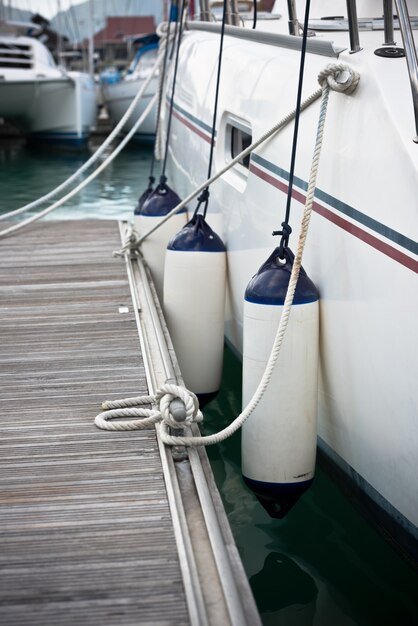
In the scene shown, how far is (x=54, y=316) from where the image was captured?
456 cm

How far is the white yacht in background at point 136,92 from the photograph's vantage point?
1925cm

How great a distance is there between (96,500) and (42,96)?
54.4 ft

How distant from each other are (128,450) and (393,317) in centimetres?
106

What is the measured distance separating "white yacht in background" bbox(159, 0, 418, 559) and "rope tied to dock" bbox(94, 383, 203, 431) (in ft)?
1.82

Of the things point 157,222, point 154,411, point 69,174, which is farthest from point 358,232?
point 69,174

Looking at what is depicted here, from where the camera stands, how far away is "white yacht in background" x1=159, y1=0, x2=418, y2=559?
266 centimetres

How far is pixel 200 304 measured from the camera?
4277 mm

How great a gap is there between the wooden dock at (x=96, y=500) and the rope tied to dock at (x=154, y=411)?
4 centimetres

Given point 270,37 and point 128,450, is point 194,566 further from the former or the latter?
point 270,37

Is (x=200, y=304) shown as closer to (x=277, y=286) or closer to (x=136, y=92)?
(x=277, y=286)

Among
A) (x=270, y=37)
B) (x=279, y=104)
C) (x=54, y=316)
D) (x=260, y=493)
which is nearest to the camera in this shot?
(x=260, y=493)

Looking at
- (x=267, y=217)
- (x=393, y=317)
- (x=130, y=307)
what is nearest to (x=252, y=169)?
(x=267, y=217)

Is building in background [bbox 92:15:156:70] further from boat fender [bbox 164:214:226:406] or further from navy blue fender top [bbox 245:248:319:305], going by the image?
navy blue fender top [bbox 245:248:319:305]

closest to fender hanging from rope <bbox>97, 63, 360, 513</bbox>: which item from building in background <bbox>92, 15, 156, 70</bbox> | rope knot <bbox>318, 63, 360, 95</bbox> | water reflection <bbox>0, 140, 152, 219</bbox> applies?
rope knot <bbox>318, 63, 360, 95</bbox>
